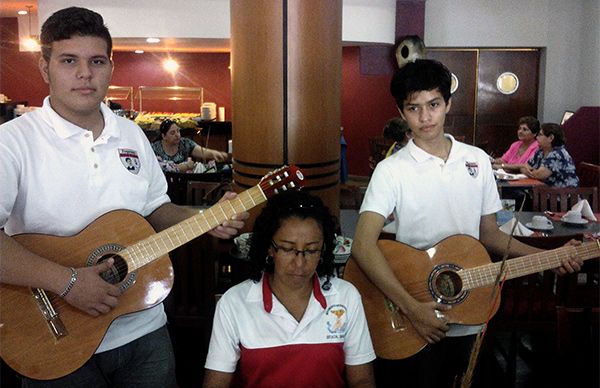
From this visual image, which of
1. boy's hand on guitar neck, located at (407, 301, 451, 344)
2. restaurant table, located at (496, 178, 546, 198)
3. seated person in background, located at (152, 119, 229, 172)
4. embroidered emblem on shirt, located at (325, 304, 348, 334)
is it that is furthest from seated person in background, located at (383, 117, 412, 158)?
embroidered emblem on shirt, located at (325, 304, 348, 334)

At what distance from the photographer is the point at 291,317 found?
5.93 ft

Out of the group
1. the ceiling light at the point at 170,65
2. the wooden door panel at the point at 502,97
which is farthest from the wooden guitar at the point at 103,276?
the ceiling light at the point at 170,65

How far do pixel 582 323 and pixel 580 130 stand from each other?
23.0ft

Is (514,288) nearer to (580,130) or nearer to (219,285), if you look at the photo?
(219,285)

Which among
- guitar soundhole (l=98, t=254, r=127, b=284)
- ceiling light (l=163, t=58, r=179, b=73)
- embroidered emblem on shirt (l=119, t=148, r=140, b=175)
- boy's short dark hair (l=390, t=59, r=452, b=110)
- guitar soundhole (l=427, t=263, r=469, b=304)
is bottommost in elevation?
guitar soundhole (l=427, t=263, r=469, b=304)

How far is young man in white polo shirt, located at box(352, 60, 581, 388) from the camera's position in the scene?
2.07 meters

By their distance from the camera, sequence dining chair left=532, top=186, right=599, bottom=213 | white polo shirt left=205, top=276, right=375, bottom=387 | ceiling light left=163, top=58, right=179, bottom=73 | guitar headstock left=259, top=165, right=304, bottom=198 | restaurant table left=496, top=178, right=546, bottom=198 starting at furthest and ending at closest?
ceiling light left=163, top=58, right=179, bottom=73
restaurant table left=496, top=178, right=546, bottom=198
dining chair left=532, top=186, right=599, bottom=213
guitar headstock left=259, top=165, right=304, bottom=198
white polo shirt left=205, top=276, right=375, bottom=387

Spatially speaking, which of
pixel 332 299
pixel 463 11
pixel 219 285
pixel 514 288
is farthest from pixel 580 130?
pixel 332 299

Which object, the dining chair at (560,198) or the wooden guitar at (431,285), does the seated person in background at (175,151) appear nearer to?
the dining chair at (560,198)

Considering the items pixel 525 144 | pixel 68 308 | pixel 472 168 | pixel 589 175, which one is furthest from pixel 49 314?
pixel 525 144

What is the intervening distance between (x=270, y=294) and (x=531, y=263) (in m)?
0.92

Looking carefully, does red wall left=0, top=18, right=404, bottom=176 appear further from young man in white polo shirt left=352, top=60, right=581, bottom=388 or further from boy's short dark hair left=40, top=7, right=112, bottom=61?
boy's short dark hair left=40, top=7, right=112, bottom=61

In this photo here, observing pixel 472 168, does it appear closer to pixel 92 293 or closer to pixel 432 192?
pixel 432 192

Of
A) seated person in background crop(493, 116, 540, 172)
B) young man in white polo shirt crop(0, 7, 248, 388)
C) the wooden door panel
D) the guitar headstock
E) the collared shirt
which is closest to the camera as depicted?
young man in white polo shirt crop(0, 7, 248, 388)
